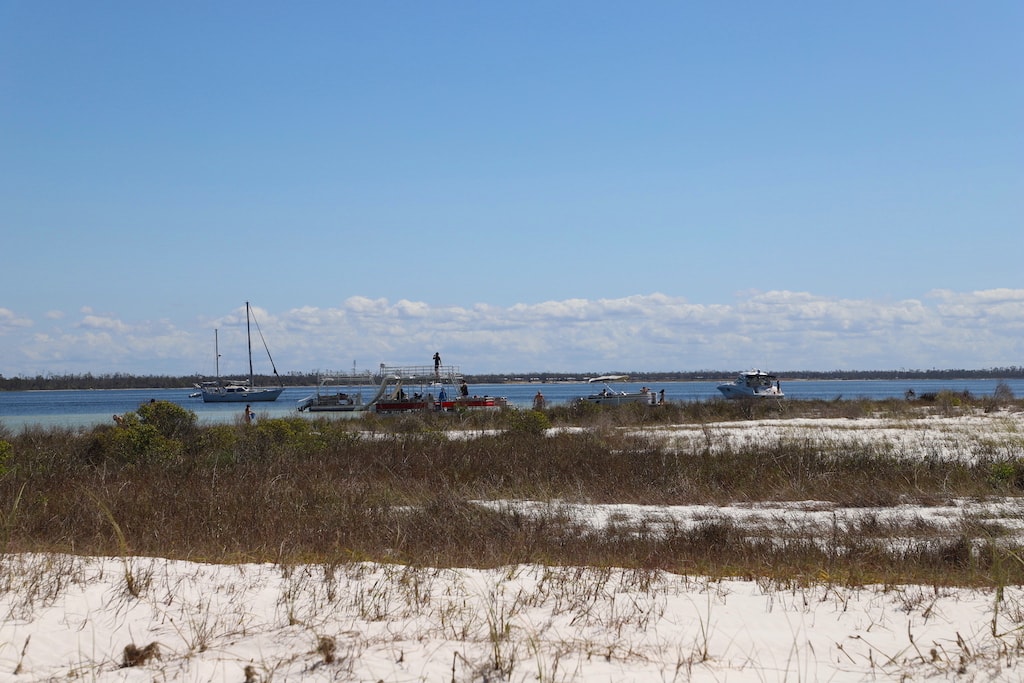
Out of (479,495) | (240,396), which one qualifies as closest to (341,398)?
(240,396)

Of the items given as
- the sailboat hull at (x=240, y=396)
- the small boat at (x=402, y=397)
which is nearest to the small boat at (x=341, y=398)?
the small boat at (x=402, y=397)

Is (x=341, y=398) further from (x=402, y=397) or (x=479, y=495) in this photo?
(x=479, y=495)

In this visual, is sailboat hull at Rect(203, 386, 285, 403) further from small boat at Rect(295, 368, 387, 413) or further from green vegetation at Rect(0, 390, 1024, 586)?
green vegetation at Rect(0, 390, 1024, 586)

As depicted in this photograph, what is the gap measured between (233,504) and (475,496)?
416 cm

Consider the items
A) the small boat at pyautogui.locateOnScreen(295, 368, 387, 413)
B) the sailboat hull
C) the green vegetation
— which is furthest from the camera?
→ the sailboat hull

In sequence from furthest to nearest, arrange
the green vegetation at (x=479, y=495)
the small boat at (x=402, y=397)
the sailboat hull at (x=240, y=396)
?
the sailboat hull at (x=240, y=396) → the small boat at (x=402, y=397) → the green vegetation at (x=479, y=495)

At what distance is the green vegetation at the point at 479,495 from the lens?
8867mm

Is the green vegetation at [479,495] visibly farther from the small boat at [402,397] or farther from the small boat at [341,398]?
the small boat at [341,398]

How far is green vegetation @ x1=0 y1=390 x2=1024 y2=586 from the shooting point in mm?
8867

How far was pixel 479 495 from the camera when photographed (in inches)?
547

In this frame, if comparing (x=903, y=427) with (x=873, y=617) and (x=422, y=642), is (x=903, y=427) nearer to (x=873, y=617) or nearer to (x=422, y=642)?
(x=873, y=617)

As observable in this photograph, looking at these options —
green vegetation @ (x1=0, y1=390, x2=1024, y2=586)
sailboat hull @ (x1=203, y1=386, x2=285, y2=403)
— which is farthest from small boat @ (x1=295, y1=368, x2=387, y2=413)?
green vegetation @ (x1=0, y1=390, x2=1024, y2=586)

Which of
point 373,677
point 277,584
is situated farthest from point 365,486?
point 373,677

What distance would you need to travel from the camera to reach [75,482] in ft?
42.6
